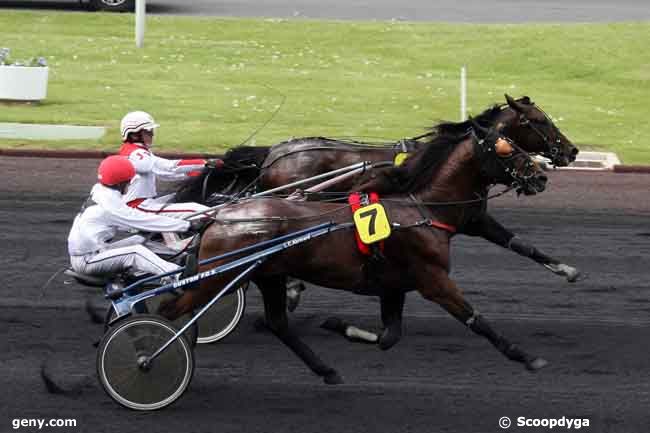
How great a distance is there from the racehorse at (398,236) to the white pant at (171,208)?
119 centimetres

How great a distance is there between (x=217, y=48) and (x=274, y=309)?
14.9 metres

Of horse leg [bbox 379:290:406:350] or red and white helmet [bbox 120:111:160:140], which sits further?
red and white helmet [bbox 120:111:160:140]

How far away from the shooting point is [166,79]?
66.7ft

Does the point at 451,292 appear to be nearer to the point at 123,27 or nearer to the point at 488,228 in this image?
the point at 488,228

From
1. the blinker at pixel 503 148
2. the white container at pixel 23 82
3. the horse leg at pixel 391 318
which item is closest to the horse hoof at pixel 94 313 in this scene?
the horse leg at pixel 391 318

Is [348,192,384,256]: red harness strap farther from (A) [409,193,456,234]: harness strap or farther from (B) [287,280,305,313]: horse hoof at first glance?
(B) [287,280,305,313]: horse hoof

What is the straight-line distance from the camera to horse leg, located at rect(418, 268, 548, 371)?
792 cm

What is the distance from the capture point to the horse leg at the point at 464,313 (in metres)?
7.92

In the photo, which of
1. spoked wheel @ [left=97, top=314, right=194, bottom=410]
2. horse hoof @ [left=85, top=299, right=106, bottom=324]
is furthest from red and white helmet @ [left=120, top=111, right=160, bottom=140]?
spoked wheel @ [left=97, top=314, right=194, bottom=410]

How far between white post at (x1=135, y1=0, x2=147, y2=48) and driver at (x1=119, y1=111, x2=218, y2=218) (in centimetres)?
1225

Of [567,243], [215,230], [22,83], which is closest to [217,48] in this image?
[22,83]

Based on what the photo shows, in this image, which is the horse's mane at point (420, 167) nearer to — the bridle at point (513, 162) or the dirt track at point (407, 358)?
the bridle at point (513, 162)
